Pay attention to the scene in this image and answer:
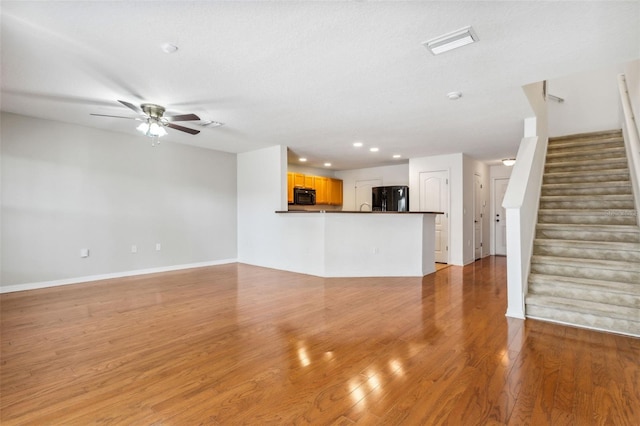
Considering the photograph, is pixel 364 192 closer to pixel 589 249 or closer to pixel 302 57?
pixel 589 249

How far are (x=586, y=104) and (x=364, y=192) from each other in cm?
528

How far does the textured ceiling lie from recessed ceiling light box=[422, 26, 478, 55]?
55 millimetres

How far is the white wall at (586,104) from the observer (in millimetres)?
6236

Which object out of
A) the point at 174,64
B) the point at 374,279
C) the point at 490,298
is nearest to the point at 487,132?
the point at 490,298

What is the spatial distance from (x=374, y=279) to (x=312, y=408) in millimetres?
3512

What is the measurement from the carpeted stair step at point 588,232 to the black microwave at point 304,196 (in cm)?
508

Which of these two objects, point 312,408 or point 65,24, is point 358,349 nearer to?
point 312,408

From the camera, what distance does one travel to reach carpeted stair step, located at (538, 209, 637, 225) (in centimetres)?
394

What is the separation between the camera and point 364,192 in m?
9.03

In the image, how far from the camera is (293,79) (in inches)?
121

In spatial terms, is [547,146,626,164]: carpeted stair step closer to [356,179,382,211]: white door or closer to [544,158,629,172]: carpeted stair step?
[544,158,629,172]: carpeted stair step

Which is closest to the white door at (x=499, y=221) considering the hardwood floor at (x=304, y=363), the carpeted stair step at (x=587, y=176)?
the carpeted stair step at (x=587, y=176)

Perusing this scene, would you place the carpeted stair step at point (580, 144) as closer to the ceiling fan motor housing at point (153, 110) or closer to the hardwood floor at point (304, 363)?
the hardwood floor at point (304, 363)

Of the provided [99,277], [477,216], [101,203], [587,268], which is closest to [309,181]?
[477,216]
